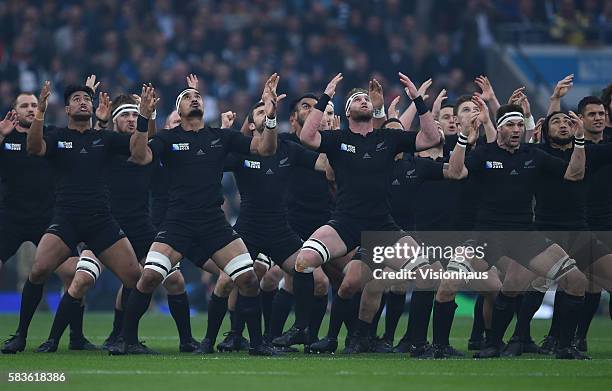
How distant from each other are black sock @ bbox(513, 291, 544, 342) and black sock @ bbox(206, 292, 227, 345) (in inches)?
125

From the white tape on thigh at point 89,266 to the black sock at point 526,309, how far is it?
14.9 ft

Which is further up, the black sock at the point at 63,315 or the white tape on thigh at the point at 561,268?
the white tape on thigh at the point at 561,268

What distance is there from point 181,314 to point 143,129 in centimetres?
241

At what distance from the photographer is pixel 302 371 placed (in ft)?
40.8

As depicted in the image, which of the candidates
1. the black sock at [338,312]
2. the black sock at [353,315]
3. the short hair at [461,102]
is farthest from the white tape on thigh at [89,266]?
the short hair at [461,102]

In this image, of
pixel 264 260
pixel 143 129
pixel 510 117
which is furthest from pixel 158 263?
pixel 510 117

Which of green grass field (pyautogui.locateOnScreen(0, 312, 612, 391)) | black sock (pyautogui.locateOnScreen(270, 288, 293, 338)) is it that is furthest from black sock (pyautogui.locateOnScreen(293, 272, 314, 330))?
green grass field (pyautogui.locateOnScreen(0, 312, 612, 391))

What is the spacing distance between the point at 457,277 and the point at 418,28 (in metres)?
15.4

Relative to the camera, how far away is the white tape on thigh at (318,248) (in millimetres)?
13906

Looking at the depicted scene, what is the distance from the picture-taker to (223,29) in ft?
89.1

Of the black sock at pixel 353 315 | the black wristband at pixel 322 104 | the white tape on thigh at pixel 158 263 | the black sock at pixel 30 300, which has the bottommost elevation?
the black sock at pixel 353 315

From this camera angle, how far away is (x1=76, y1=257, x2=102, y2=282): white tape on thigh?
14453mm

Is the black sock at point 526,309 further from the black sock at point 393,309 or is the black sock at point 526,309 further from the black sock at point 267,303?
the black sock at point 267,303

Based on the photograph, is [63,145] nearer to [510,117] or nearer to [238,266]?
[238,266]
